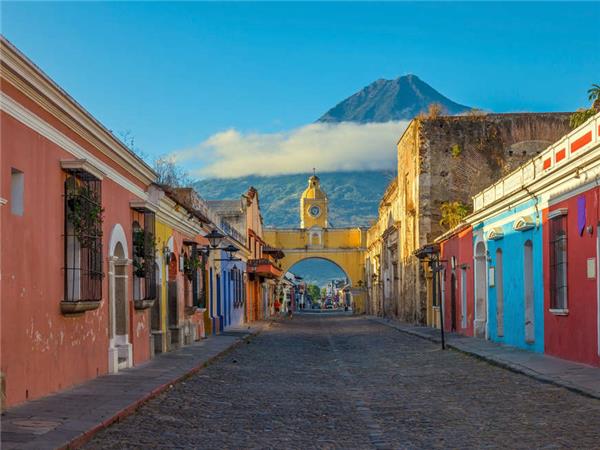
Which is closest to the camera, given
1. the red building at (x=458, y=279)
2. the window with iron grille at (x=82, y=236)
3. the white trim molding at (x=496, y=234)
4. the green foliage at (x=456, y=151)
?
the window with iron grille at (x=82, y=236)

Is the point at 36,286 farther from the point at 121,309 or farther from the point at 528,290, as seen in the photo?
the point at 528,290

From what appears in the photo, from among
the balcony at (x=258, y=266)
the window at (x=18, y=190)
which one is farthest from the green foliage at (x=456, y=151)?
the window at (x=18, y=190)

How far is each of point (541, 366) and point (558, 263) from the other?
8.48ft

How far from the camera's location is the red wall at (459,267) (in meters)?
24.6

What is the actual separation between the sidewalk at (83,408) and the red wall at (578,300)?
628 cm

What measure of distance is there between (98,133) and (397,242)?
105 ft

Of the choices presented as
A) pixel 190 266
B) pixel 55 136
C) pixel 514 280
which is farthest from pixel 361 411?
pixel 190 266

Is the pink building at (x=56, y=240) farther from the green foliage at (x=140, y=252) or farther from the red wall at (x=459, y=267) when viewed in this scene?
the red wall at (x=459, y=267)

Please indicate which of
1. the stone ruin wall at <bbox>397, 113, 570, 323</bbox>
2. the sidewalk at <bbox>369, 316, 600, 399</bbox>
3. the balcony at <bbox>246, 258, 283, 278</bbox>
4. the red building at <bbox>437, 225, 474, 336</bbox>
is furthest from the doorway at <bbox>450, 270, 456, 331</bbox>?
the balcony at <bbox>246, 258, 283, 278</bbox>

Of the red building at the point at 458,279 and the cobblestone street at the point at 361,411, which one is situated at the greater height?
the red building at the point at 458,279

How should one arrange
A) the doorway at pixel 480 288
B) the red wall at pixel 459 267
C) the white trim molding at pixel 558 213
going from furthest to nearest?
the red wall at pixel 459 267 → the doorway at pixel 480 288 → the white trim molding at pixel 558 213

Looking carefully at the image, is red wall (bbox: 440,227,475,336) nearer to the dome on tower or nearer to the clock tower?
the clock tower

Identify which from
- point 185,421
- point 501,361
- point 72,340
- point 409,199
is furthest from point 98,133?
point 409,199

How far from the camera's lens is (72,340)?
1110 cm
